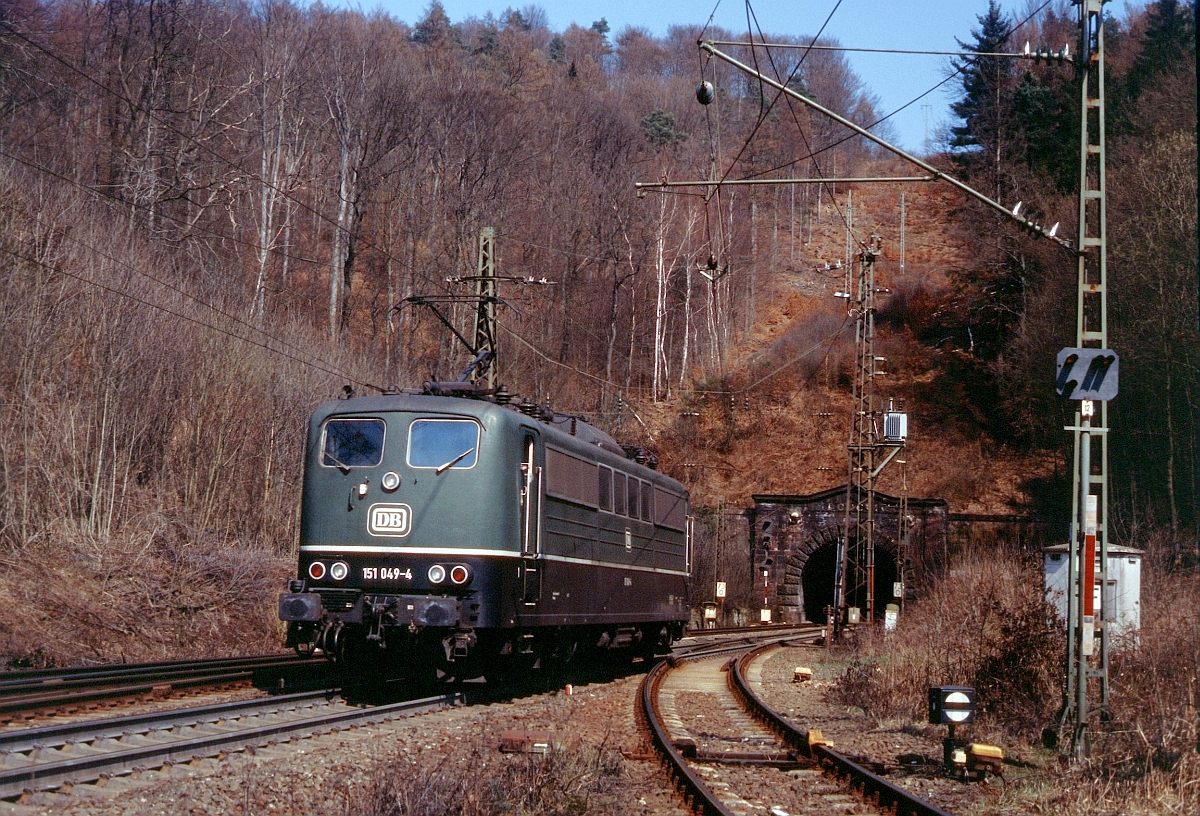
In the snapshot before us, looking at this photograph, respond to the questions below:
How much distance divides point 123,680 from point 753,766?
7.23 meters

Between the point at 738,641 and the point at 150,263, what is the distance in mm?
17451

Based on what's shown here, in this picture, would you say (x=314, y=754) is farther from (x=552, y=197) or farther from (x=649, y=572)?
(x=552, y=197)

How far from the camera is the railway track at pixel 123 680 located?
35.7 ft

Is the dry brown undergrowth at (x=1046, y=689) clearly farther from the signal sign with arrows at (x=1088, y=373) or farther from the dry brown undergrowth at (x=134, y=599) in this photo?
the dry brown undergrowth at (x=134, y=599)

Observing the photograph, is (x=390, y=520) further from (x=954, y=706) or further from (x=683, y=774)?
(x=954, y=706)

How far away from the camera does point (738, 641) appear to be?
31.1 meters

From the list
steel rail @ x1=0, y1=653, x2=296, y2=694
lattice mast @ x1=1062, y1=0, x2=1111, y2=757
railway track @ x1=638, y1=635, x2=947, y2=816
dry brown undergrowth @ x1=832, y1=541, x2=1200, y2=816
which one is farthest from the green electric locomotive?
lattice mast @ x1=1062, y1=0, x2=1111, y2=757

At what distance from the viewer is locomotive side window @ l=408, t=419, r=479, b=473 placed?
13.2m

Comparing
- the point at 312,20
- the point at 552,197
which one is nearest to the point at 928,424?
the point at 552,197

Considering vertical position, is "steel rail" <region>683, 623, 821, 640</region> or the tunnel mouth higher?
the tunnel mouth

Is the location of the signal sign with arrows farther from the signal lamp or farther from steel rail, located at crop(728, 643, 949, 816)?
steel rail, located at crop(728, 643, 949, 816)

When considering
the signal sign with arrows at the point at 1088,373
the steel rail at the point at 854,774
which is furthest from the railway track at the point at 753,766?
the signal sign with arrows at the point at 1088,373

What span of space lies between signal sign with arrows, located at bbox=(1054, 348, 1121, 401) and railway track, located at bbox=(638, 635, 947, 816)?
3.97m

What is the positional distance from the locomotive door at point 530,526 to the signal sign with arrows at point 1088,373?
5.86 m
